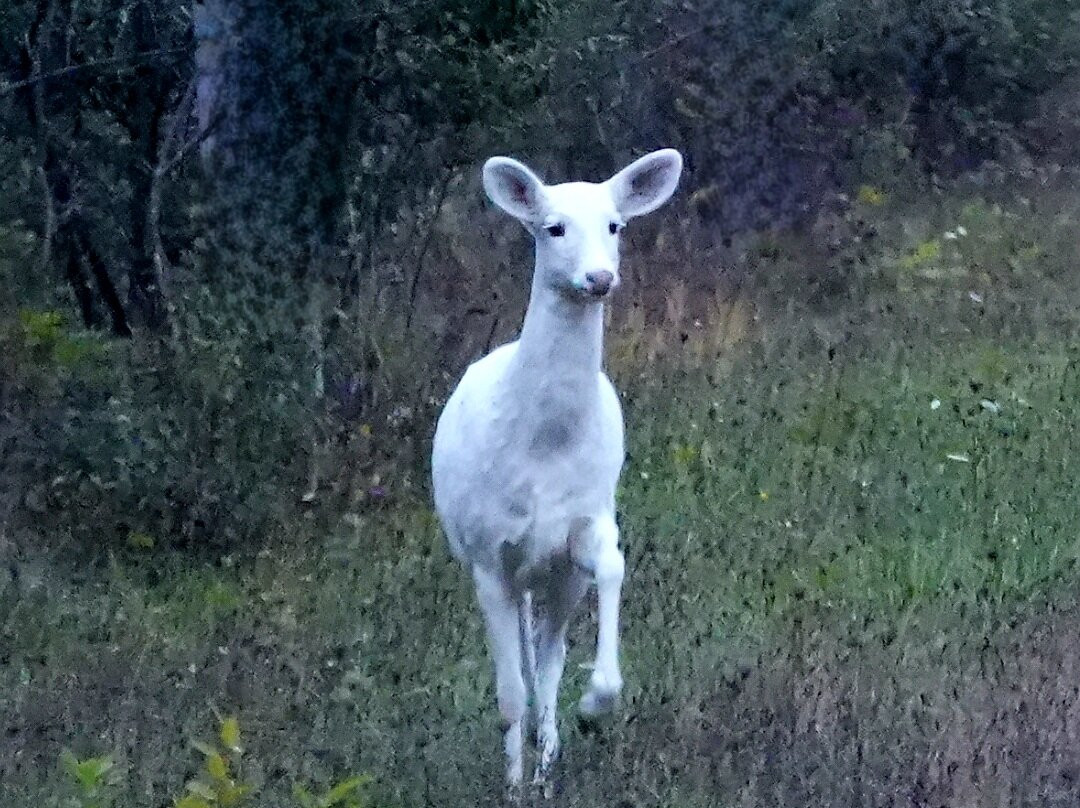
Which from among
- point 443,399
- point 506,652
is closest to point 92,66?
point 443,399

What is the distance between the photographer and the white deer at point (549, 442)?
19.9ft

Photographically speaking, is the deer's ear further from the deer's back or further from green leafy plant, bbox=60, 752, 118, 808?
green leafy plant, bbox=60, 752, 118, 808

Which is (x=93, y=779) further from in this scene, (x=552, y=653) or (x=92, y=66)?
(x=92, y=66)

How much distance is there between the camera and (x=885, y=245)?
1414 cm

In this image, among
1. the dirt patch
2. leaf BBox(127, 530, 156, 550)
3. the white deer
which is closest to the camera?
the dirt patch

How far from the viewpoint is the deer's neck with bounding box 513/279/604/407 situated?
6113 mm

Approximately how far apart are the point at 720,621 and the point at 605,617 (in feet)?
5.75

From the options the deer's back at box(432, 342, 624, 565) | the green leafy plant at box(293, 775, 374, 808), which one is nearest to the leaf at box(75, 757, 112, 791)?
the green leafy plant at box(293, 775, 374, 808)

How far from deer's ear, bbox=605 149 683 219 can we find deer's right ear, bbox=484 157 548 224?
283 millimetres

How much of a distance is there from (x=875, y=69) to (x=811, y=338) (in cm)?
526

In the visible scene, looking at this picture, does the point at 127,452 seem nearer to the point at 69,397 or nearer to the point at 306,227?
the point at 69,397

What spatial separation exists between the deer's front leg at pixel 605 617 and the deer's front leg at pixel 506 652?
0.37 meters

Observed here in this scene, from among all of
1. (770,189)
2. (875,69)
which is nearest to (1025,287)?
(770,189)

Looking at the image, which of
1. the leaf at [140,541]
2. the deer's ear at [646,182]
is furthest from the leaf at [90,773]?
the leaf at [140,541]
